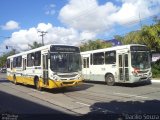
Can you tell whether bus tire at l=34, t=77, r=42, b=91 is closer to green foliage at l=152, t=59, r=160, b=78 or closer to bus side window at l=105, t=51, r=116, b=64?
bus side window at l=105, t=51, r=116, b=64

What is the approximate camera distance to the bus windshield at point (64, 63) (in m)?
18.8

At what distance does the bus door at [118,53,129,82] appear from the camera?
21481mm

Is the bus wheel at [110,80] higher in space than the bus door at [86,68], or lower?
lower

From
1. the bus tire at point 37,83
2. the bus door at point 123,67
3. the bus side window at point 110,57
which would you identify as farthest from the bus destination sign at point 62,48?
the bus side window at point 110,57

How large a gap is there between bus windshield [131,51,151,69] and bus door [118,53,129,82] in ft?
1.63

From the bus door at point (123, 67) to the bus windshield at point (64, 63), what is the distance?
12.2ft

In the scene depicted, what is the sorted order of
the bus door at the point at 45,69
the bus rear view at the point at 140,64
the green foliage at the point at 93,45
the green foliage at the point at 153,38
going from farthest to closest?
the green foliage at the point at 93,45 → the green foliage at the point at 153,38 → the bus rear view at the point at 140,64 → the bus door at the point at 45,69

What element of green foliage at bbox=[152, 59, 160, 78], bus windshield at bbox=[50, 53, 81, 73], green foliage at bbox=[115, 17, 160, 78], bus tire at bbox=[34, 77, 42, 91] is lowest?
bus tire at bbox=[34, 77, 42, 91]

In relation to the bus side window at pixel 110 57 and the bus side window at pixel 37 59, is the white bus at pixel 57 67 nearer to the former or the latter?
the bus side window at pixel 37 59

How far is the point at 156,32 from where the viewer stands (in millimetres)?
31594

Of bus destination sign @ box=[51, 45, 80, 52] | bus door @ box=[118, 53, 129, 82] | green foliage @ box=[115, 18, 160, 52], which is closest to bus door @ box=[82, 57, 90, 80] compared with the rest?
bus door @ box=[118, 53, 129, 82]


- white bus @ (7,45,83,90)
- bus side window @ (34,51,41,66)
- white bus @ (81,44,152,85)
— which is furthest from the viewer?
white bus @ (81,44,152,85)

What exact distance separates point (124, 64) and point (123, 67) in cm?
23

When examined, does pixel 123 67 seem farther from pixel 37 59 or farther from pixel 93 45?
pixel 93 45
